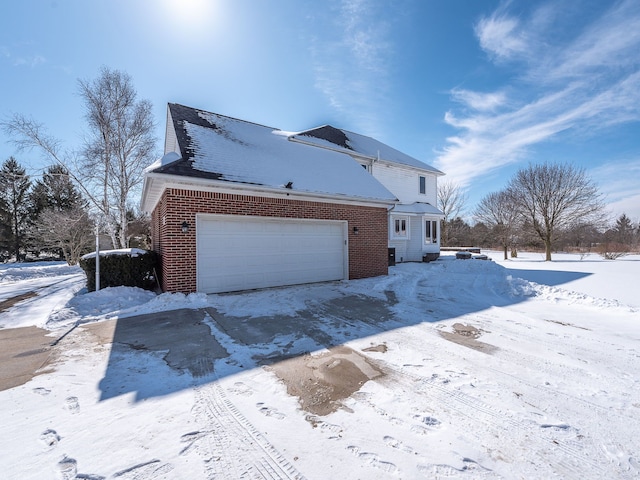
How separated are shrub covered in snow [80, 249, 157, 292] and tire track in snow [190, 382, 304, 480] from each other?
664 centimetres

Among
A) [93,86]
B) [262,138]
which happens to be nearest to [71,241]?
[93,86]

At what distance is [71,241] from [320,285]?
70.1ft

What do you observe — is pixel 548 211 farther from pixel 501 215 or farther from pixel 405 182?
pixel 405 182

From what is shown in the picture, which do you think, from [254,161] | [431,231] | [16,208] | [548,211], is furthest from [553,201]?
[16,208]

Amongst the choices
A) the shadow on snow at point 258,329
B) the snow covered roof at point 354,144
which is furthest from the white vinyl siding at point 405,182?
the shadow on snow at point 258,329

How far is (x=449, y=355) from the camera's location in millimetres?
3572

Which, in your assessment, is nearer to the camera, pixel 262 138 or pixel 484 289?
pixel 484 289

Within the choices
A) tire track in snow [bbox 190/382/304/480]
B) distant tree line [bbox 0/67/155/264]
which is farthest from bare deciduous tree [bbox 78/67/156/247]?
tire track in snow [bbox 190/382/304/480]

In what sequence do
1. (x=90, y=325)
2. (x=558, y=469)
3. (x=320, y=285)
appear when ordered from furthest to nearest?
(x=320, y=285), (x=90, y=325), (x=558, y=469)

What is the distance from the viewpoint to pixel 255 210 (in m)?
7.62

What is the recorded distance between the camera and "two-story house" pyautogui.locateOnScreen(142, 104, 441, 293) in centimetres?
676

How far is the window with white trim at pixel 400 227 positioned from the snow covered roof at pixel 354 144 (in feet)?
12.0

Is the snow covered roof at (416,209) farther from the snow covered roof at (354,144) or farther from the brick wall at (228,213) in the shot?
the brick wall at (228,213)

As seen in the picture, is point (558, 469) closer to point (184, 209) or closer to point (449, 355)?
point (449, 355)
